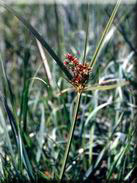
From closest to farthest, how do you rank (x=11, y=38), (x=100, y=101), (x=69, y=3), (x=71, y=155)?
(x=71, y=155), (x=100, y=101), (x=69, y=3), (x=11, y=38)

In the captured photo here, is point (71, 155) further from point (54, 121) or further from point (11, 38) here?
point (11, 38)

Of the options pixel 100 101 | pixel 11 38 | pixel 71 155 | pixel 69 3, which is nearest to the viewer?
pixel 71 155

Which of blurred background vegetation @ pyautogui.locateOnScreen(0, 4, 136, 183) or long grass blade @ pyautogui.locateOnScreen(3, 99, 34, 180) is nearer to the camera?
long grass blade @ pyautogui.locateOnScreen(3, 99, 34, 180)

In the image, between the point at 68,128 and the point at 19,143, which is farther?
the point at 68,128

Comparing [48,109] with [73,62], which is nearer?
[73,62]

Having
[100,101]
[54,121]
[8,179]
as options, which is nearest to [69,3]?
[100,101]

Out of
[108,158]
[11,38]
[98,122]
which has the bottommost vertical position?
[108,158]

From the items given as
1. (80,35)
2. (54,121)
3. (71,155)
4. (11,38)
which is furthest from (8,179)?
(11,38)

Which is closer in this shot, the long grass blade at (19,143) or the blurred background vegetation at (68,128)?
the long grass blade at (19,143)

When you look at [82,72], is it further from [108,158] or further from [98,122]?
[98,122]

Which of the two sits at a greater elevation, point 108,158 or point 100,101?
point 100,101
